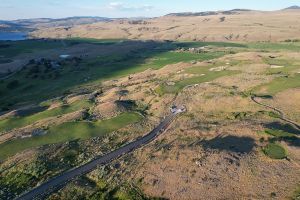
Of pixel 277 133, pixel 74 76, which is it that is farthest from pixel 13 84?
pixel 277 133

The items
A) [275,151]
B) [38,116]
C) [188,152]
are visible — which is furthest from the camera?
[38,116]

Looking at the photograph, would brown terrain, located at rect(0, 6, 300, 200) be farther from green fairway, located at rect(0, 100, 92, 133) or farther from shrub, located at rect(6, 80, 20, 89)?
shrub, located at rect(6, 80, 20, 89)

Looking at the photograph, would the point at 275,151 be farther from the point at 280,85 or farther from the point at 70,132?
the point at 280,85

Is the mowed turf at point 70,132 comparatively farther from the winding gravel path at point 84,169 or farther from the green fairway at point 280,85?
the green fairway at point 280,85

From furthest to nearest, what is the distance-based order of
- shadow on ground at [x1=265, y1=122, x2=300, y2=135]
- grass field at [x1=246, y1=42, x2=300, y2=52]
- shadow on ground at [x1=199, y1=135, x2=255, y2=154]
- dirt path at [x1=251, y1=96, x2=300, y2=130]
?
1. grass field at [x1=246, y1=42, x2=300, y2=52]
2. dirt path at [x1=251, y1=96, x2=300, y2=130]
3. shadow on ground at [x1=265, y1=122, x2=300, y2=135]
4. shadow on ground at [x1=199, y1=135, x2=255, y2=154]

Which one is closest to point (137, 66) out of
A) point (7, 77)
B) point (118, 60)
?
point (118, 60)

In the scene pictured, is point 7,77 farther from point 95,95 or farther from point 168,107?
point 168,107

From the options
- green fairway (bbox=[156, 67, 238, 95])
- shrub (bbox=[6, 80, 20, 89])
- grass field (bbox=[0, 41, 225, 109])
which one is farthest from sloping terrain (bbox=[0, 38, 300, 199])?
shrub (bbox=[6, 80, 20, 89])
